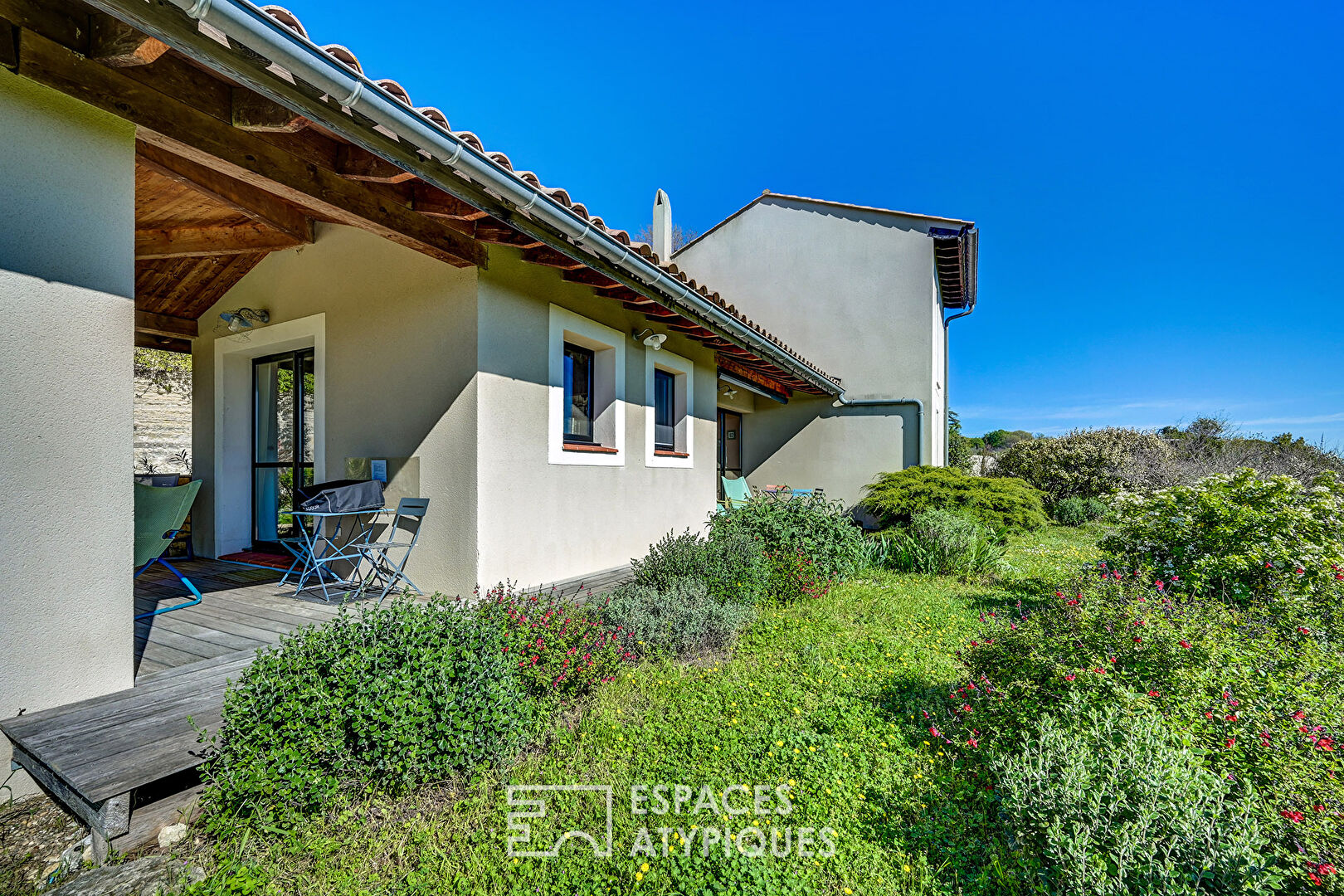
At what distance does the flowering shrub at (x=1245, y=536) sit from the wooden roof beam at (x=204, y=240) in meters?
8.40

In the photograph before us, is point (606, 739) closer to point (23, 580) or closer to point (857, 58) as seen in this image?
point (23, 580)

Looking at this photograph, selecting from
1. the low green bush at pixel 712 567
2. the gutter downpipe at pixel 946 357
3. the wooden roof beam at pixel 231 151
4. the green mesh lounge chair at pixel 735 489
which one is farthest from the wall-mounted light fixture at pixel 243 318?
the gutter downpipe at pixel 946 357

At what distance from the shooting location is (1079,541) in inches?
418

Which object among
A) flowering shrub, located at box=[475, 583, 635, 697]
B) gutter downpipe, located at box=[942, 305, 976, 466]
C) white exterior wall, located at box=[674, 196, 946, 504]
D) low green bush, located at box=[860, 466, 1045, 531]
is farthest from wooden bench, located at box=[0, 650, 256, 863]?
gutter downpipe, located at box=[942, 305, 976, 466]

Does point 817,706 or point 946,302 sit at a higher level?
point 946,302

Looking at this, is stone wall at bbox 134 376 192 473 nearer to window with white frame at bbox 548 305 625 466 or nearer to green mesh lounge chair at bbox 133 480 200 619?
green mesh lounge chair at bbox 133 480 200 619

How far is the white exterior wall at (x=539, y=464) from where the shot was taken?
186 inches

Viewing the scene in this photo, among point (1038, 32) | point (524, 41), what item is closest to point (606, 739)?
point (524, 41)

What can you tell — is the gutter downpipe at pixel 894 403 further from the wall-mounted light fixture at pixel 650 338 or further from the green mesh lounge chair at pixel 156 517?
the green mesh lounge chair at pixel 156 517

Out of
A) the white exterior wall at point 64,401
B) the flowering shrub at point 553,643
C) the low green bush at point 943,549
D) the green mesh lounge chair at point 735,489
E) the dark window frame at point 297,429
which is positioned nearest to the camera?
the white exterior wall at point 64,401

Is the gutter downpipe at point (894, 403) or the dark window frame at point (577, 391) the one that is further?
the gutter downpipe at point (894, 403)

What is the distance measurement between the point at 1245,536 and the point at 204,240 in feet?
30.3

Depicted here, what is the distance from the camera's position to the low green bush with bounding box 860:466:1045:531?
9.66 meters

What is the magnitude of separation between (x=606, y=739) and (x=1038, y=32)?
12.2 meters
